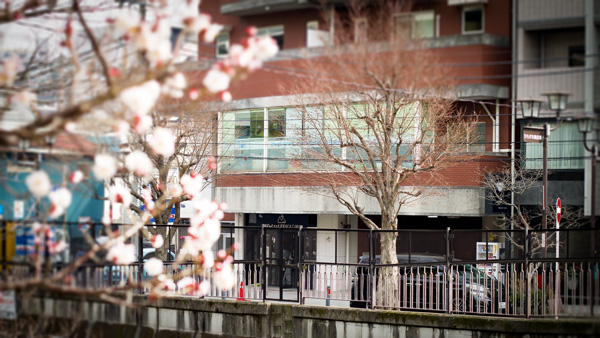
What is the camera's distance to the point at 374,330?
61.9 ft

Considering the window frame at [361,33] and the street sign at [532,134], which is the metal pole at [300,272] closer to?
the window frame at [361,33]

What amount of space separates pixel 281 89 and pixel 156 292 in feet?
69.2

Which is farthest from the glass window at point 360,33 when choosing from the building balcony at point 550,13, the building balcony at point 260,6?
the building balcony at point 550,13

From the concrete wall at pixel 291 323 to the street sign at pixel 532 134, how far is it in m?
5.23

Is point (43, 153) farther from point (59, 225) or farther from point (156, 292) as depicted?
point (156, 292)

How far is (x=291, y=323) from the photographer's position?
64.8 ft

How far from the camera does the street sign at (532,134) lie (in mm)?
20906

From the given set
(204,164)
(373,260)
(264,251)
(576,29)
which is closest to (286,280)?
(264,251)

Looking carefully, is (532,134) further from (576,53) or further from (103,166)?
(103,166)

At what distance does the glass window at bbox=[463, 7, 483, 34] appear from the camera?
1224 inches

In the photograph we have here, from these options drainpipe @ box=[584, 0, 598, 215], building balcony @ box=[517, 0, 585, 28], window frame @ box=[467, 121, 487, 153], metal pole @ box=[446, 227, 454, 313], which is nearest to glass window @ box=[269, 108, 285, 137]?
window frame @ box=[467, 121, 487, 153]

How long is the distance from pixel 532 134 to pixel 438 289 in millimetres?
4909

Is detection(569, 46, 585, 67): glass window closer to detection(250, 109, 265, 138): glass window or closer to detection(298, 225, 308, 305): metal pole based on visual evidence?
detection(250, 109, 265, 138): glass window

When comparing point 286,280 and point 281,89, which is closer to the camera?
point 286,280
